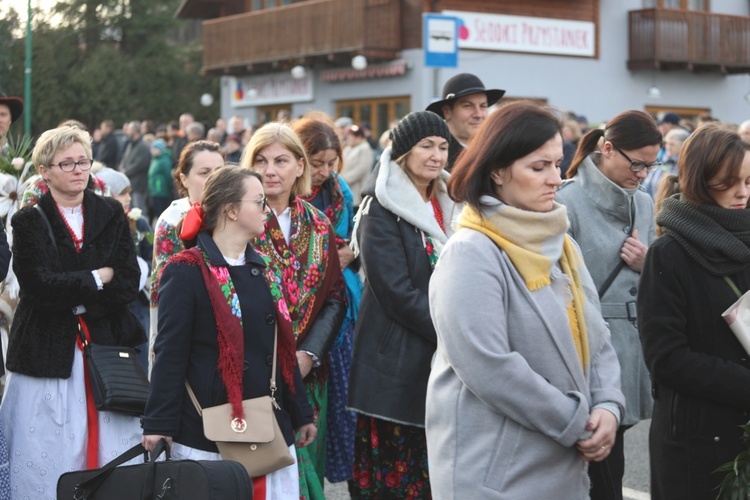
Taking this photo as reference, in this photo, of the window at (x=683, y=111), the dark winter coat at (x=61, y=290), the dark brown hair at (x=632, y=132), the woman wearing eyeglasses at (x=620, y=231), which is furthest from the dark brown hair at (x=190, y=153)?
the window at (x=683, y=111)

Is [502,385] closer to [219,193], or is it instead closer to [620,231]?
[219,193]

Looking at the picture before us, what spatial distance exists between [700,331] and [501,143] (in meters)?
1.15

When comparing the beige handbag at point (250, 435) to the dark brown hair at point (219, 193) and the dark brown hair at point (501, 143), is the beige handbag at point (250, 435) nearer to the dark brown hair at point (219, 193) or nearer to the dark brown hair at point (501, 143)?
the dark brown hair at point (219, 193)

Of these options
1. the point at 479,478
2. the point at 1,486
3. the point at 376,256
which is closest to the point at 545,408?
the point at 479,478

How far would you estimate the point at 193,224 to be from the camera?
4520 mm

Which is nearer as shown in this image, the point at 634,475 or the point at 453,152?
the point at 453,152

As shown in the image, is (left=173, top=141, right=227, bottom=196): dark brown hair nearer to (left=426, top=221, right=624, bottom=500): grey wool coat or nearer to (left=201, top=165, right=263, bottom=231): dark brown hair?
(left=201, top=165, right=263, bottom=231): dark brown hair

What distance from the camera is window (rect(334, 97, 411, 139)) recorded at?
91.0ft

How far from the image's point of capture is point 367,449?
546 cm

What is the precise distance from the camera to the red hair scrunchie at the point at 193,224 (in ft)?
14.8

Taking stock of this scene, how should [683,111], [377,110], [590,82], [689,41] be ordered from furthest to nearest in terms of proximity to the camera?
[683,111] < [689,41] < [590,82] < [377,110]

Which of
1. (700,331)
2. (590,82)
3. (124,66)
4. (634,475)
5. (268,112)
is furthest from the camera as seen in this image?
(124,66)

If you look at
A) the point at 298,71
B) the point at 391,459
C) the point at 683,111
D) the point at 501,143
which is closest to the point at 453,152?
the point at 391,459

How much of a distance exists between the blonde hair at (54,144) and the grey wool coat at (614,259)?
231cm
